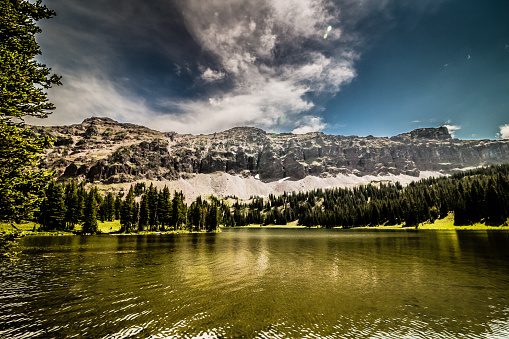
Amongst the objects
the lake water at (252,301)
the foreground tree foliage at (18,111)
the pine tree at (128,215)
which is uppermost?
the foreground tree foliage at (18,111)

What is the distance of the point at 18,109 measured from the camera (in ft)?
47.1

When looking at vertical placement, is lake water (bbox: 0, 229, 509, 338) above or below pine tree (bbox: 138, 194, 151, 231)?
below

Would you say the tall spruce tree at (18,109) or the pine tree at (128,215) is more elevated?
the tall spruce tree at (18,109)

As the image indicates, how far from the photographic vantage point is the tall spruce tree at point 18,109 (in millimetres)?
13414

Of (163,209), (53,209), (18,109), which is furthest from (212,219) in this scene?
(18,109)

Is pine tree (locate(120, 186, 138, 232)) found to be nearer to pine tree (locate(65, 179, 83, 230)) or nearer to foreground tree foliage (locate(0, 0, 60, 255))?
pine tree (locate(65, 179, 83, 230))

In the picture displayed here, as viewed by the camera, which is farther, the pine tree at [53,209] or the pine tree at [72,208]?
the pine tree at [72,208]

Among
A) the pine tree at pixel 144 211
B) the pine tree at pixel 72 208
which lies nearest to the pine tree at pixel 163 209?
the pine tree at pixel 144 211

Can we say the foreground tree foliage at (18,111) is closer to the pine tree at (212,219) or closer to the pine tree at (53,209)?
the pine tree at (53,209)

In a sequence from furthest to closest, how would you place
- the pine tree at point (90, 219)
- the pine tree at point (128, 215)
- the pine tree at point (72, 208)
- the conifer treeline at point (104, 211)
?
the pine tree at point (128, 215) → the pine tree at point (72, 208) → the pine tree at point (90, 219) → the conifer treeline at point (104, 211)

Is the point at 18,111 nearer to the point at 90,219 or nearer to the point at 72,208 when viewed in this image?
the point at 90,219

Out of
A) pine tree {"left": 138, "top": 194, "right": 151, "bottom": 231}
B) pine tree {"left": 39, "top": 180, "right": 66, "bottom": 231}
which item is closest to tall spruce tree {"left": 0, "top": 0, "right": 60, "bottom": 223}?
pine tree {"left": 39, "top": 180, "right": 66, "bottom": 231}

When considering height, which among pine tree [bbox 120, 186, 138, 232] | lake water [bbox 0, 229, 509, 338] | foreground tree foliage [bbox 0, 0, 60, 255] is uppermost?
foreground tree foliage [bbox 0, 0, 60, 255]

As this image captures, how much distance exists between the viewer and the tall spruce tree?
13.4 m
